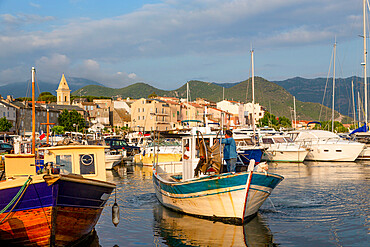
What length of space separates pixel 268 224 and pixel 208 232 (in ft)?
8.47

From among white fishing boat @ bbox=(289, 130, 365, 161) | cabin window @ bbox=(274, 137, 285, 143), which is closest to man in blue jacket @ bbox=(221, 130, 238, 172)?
white fishing boat @ bbox=(289, 130, 365, 161)

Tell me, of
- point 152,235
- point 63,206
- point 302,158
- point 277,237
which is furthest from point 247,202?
point 302,158

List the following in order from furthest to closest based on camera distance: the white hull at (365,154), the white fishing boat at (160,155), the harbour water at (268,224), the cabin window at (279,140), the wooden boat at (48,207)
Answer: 1. the cabin window at (279,140)
2. the white hull at (365,154)
3. the white fishing boat at (160,155)
4. the harbour water at (268,224)
5. the wooden boat at (48,207)

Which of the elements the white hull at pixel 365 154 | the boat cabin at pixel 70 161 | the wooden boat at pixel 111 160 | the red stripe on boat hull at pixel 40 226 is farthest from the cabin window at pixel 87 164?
the white hull at pixel 365 154

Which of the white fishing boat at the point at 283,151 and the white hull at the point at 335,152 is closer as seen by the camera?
the white hull at the point at 335,152

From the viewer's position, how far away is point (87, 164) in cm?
1448

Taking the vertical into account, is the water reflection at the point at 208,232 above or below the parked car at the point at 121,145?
below

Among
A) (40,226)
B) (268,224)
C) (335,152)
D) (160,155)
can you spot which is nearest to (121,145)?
(160,155)

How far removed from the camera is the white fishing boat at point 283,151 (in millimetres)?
44469

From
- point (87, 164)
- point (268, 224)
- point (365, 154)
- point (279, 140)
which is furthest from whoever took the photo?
point (279, 140)

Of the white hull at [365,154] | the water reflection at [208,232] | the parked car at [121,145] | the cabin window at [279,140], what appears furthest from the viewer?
the parked car at [121,145]

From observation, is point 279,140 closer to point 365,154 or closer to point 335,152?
point 335,152

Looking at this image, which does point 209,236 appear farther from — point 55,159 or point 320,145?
point 320,145

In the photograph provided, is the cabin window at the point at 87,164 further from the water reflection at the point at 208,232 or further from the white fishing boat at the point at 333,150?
the white fishing boat at the point at 333,150
